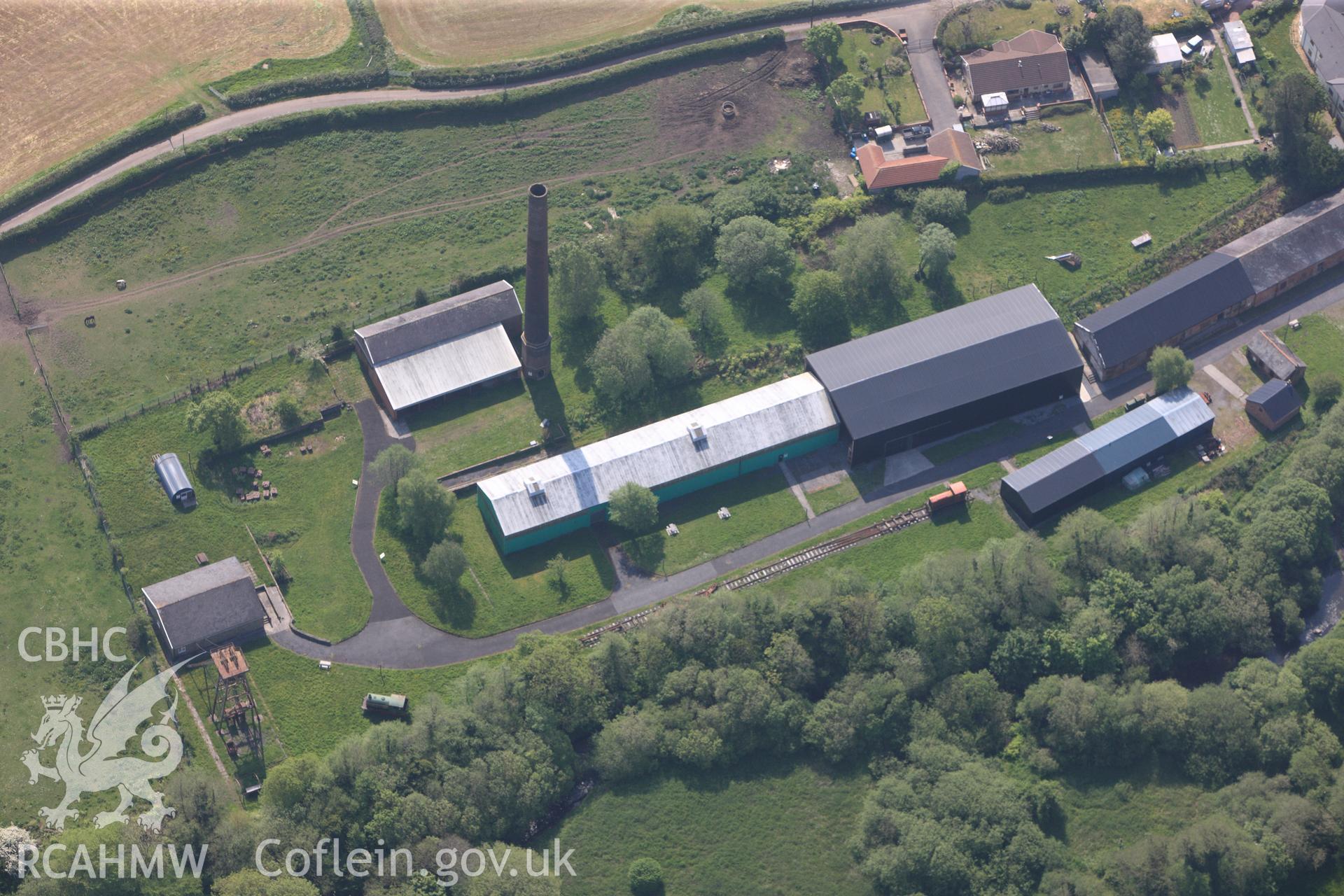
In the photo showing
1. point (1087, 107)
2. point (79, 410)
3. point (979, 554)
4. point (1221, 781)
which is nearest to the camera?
point (1221, 781)

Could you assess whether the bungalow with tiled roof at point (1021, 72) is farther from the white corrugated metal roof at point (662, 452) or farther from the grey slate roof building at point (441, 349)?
the grey slate roof building at point (441, 349)

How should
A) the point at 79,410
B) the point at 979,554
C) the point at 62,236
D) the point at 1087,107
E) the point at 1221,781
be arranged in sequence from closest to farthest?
the point at 1221,781, the point at 979,554, the point at 79,410, the point at 62,236, the point at 1087,107

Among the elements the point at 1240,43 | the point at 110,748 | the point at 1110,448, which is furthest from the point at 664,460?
the point at 1240,43

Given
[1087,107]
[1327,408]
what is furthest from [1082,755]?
[1087,107]

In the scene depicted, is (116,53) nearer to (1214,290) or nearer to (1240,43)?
(1214,290)

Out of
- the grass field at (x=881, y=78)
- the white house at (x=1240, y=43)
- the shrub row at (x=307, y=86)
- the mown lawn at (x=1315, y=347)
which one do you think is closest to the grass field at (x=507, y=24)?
the shrub row at (x=307, y=86)

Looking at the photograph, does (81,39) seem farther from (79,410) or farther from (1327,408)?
(1327,408)
